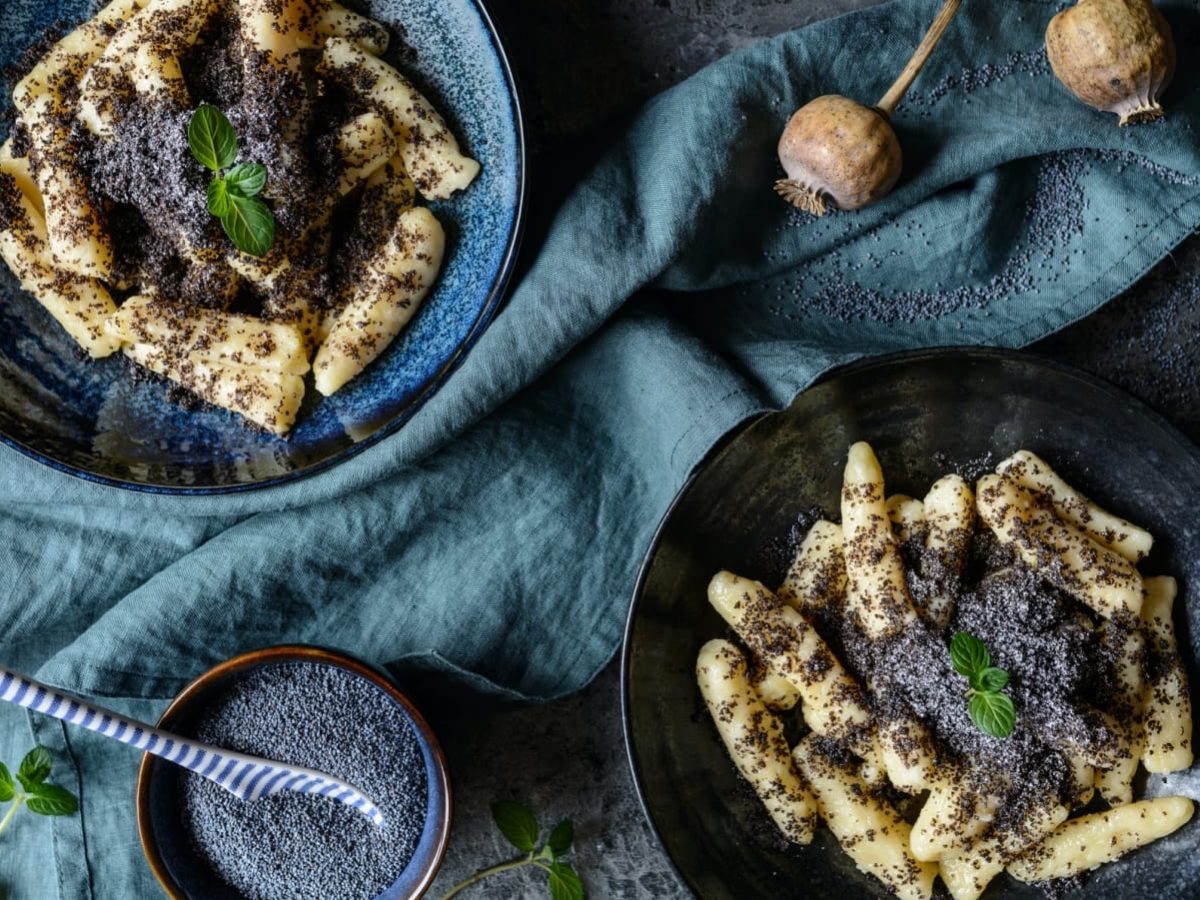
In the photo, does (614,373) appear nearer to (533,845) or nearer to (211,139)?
(211,139)

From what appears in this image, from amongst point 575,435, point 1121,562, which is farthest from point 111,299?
point 1121,562

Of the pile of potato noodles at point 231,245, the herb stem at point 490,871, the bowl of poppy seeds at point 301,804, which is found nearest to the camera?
the pile of potato noodles at point 231,245

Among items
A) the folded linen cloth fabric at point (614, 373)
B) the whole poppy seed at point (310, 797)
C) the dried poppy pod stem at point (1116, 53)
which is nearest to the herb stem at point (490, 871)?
the whole poppy seed at point (310, 797)

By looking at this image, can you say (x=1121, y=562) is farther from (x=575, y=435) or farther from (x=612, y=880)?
(x=612, y=880)

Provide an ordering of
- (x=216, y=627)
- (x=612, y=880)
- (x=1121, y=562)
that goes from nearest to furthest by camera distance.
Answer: (x=1121, y=562)
(x=216, y=627)
(x=612, y=880)

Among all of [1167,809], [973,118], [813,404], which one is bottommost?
[1167,809]

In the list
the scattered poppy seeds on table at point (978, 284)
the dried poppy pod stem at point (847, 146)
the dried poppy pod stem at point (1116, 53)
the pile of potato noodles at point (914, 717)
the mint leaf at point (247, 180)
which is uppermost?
the mint leaf at point (247, 180)

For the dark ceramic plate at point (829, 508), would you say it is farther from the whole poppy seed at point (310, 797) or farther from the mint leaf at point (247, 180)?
the mint leaf at point (247, 180)
